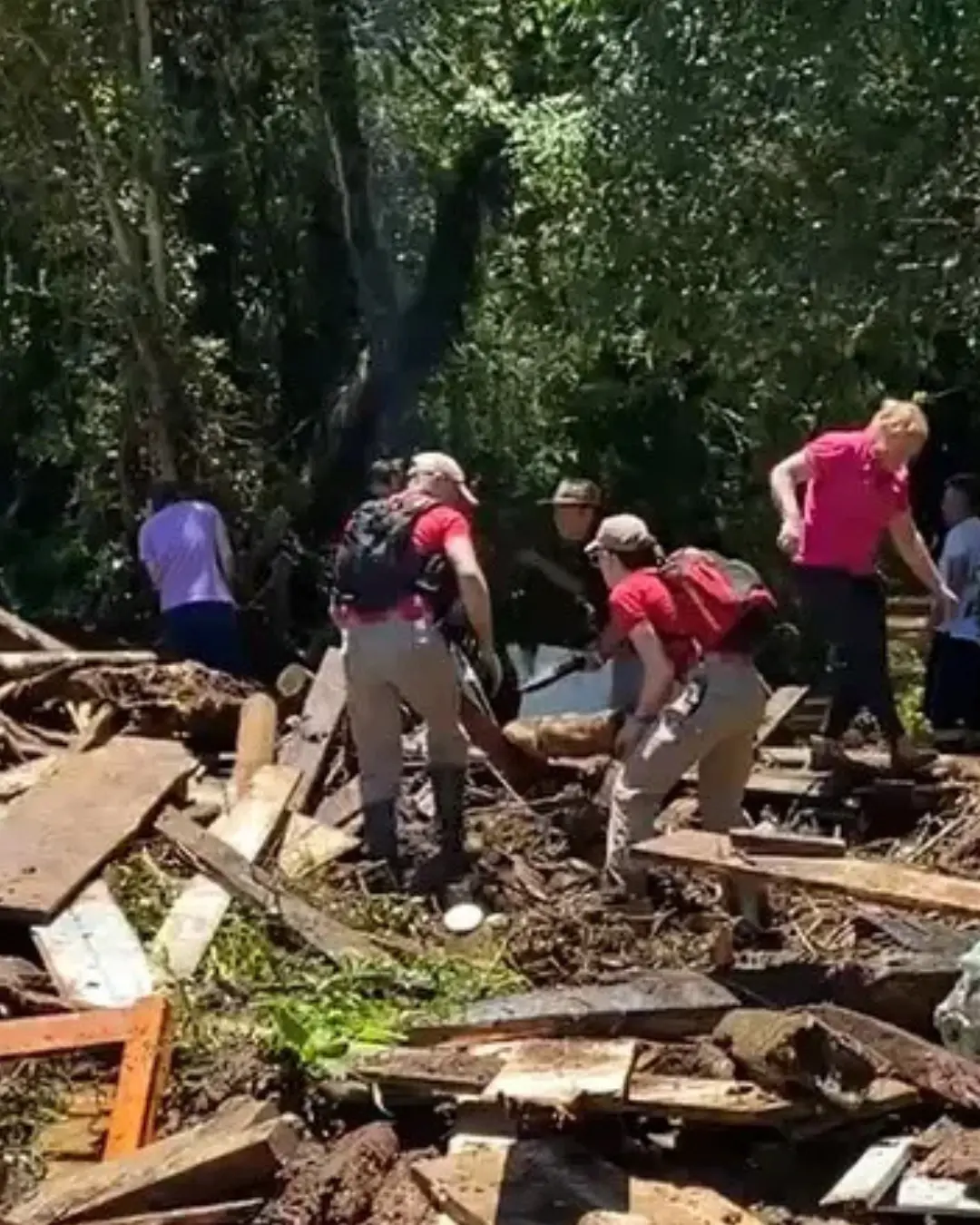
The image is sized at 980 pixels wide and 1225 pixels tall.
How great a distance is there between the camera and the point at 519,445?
61.1 ft

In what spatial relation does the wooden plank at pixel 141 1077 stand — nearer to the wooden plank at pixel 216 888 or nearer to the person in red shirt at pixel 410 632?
the wooden plank at pixel 216 888

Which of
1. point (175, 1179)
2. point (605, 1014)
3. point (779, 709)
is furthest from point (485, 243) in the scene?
point (175, 1179)

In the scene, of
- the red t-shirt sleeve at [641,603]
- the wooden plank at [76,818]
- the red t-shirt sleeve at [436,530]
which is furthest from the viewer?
the red t-shirt sleeve at [436,530]

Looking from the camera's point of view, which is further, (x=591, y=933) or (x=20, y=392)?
(x=20, y=392)

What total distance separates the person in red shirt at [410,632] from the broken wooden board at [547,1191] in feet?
10.6

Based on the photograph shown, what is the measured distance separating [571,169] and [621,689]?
651cm

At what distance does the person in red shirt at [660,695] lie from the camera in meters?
8.07

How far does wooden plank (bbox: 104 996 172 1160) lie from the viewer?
6332 mm

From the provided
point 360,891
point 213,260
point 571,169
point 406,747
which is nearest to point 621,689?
point 406,747

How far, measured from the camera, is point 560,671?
444 inches

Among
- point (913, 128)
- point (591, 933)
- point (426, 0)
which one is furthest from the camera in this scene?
point (426, 0)

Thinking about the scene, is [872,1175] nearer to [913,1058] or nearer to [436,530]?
[913,1058]

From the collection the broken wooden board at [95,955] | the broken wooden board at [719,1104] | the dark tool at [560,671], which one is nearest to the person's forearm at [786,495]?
the dark tool at [560,671]

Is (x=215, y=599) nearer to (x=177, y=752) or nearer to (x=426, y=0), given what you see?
(x=177, y=752)
